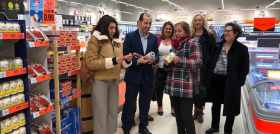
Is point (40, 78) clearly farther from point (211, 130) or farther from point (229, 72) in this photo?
point (211, 130)

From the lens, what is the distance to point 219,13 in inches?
889

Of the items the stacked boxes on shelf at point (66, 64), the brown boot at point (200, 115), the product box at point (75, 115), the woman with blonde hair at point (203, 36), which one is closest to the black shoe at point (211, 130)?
the brown boot at point (200, 115)

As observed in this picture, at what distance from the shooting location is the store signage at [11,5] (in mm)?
1913

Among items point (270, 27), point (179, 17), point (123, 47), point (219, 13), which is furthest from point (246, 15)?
point (123, 47)

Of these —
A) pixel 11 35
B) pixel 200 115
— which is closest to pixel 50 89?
pixel 11 35

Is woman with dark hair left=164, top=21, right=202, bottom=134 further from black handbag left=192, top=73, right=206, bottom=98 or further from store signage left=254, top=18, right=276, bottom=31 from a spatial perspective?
store signage left=254, top=18, right=276, bottom=31

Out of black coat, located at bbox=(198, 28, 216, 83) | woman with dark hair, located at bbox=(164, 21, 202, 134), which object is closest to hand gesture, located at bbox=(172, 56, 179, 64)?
woman with dark hair, located at bbox=(164, 21, 202, 134)

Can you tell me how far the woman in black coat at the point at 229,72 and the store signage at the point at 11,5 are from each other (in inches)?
92.9

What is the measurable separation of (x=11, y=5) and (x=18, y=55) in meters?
0.44

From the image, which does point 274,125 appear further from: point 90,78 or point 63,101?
point 63,101

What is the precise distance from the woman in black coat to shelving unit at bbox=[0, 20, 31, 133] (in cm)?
222

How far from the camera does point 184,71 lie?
96.2 inches

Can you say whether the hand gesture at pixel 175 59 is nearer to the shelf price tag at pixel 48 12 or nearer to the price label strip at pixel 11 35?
the price label strip at pixel 11 35

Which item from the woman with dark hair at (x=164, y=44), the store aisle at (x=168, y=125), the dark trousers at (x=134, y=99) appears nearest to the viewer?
the dark trousers at (x=134, y=99)
